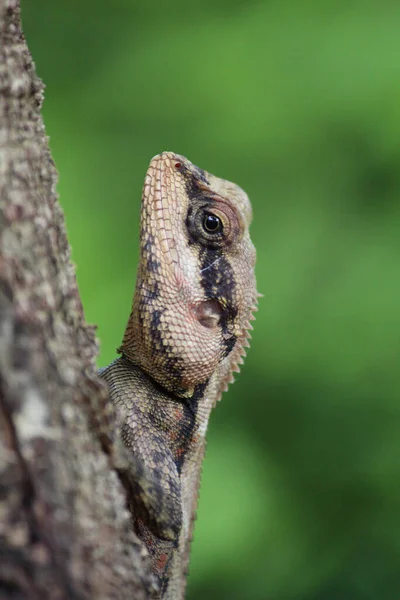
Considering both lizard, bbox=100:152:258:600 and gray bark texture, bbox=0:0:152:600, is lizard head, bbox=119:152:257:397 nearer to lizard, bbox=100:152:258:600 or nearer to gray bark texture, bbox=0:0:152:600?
lizard, bbox=100:152:258:600

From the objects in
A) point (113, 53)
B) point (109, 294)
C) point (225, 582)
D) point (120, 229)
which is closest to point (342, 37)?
point (113, 53)

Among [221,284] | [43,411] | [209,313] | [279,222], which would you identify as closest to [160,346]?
[209,313]

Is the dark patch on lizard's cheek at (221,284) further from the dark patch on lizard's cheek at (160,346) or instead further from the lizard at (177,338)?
the dark patch on lizard's cheek at (160,346)

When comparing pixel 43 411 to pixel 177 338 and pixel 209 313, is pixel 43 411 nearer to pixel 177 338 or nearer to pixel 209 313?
pixel 177 338

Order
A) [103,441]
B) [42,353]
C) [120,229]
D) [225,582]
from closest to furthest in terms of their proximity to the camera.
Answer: [42,353], [103,441], [225,582], [120,229]

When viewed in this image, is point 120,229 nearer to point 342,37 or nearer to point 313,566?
point 342,37

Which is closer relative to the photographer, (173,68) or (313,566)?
(313,566)
